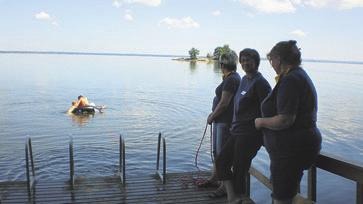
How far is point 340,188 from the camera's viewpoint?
37.5 feet

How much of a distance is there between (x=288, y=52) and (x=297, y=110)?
55cm

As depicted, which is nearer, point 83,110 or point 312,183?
point 312,183

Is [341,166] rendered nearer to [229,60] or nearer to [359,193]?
[359,193]

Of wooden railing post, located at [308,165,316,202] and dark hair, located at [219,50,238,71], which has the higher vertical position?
dark hair, located at [219,50,238,71]

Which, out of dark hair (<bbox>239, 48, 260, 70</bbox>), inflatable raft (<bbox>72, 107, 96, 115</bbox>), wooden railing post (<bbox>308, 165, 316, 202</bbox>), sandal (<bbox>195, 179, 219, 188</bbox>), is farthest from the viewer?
inflatable raft (<bbox>72, 107, 96, 115</bbox>)

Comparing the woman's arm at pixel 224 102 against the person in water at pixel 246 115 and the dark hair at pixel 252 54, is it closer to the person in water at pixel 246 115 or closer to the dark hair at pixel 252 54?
the person in water at pixel 246 115

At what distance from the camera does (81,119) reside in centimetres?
2131

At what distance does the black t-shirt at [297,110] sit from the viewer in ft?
13.0

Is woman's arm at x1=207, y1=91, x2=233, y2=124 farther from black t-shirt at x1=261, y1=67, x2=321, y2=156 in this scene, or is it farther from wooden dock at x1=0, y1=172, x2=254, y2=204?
black t-shirt at x1=261, y1=67, x2=321, y2=156

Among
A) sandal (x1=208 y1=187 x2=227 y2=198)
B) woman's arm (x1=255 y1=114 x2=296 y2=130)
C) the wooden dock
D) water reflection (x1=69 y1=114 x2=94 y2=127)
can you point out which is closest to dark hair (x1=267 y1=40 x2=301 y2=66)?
woman's arm (x1=255 y1=114 x2=296 y2=130)

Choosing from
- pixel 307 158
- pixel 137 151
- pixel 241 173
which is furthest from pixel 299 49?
pixel 137 151

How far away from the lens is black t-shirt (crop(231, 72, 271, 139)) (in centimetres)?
514

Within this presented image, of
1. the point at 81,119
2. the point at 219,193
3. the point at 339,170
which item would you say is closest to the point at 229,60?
the point at 219,193

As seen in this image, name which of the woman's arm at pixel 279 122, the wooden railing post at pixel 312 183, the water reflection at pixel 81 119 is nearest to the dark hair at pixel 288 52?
the woman's arm at pixel 279 122
